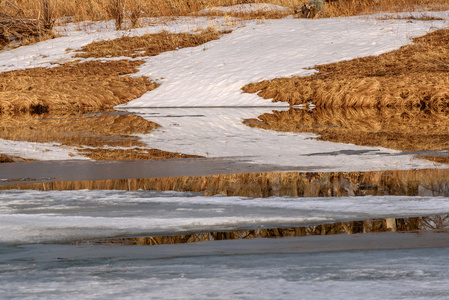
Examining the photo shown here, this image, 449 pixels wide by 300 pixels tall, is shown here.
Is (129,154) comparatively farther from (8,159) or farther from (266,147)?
(266,147)

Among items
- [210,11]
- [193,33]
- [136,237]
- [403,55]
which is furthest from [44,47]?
[136,237]

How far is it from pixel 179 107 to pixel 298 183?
11.5 metres

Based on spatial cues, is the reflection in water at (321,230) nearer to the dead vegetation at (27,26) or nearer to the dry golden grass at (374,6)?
the dry golden grass at (374,6)

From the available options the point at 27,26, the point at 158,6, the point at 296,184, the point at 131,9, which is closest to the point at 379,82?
the point at 296,184

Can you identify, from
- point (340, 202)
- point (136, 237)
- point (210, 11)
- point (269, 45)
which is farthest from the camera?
point (210, 11)

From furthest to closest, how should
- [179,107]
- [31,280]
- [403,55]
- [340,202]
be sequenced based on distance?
[403,55] < [179,107] < [340,202] < [31,280]

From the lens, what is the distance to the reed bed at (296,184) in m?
5.23

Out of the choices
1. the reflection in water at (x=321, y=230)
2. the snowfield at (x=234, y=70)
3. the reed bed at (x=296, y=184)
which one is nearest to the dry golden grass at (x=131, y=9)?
the snowfield at (x=234, y=70)

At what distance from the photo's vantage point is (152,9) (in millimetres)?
27656

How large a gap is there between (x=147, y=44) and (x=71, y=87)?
17.6ft

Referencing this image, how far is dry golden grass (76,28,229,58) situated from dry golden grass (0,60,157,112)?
130cm

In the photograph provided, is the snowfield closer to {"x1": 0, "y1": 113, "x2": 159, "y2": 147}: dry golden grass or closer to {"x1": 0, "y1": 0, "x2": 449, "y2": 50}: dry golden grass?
{"x1": 0, "y1": 113, "x2": 159, "y2": 147}: dry golden grass

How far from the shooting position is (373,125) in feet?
36.3

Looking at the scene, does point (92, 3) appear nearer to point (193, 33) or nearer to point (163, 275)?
point (193, 33)
